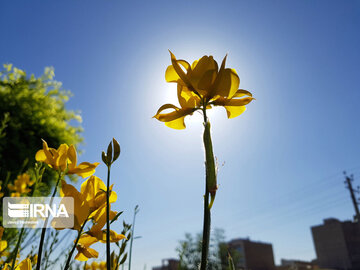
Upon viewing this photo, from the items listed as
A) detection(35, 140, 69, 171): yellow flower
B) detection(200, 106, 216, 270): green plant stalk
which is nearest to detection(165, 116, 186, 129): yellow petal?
detection(200, 106, 216, 270): green plant stalk

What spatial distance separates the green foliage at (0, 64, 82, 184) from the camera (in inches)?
201

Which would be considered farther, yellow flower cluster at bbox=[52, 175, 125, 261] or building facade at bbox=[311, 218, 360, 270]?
building facade at bbox=[311, 218, 360, 270]

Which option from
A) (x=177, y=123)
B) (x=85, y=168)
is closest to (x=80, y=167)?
(x=85, y=168)

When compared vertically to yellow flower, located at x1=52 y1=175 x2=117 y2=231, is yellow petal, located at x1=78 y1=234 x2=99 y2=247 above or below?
below

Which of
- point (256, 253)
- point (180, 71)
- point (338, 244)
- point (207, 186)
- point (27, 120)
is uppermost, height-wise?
point (27, 120)

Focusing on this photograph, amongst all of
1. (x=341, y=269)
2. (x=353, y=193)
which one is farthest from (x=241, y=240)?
(x=353, y=193)

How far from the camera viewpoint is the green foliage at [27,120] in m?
5.10

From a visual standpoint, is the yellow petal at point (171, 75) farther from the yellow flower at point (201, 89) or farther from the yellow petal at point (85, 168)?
the yellow petal at point (85, 168)

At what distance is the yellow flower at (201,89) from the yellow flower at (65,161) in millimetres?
244

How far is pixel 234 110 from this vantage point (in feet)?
2.52

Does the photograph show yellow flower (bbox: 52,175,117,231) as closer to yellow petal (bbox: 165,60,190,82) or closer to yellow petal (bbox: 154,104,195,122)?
yellow petal (bbox: 154,104,195,122)

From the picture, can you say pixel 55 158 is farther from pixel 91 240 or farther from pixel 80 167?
pixel 91 240

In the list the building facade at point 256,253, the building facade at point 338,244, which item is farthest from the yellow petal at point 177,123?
the building facade at point 338,244

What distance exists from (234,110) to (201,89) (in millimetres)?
156
